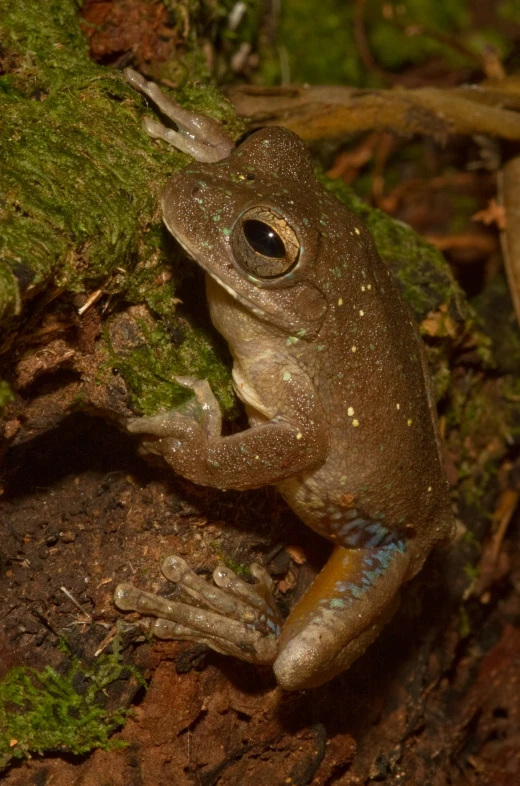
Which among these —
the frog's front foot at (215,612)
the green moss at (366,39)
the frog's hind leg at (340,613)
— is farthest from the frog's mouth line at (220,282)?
the green moss at (366,39)

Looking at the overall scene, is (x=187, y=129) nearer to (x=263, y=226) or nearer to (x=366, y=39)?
Answer: (x=263, y=226)

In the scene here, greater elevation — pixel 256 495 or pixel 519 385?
pixel 256 495

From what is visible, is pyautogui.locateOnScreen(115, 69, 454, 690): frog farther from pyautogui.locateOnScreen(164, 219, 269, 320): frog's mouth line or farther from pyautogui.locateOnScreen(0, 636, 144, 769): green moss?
pyautogui.locateOnScreen(0, 636, 144, 769): green moss

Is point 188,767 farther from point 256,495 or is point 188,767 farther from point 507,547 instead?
point 507,547

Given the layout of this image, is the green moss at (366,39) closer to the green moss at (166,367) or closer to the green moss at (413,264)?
the green moss at (413,264)

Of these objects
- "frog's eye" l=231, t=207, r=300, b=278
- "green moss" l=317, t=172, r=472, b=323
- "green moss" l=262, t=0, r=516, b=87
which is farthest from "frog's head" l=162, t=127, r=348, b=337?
"green moss" l=262, t=0, r=516, b=87

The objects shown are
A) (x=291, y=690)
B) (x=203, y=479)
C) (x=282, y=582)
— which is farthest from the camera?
(x=282, y=582)

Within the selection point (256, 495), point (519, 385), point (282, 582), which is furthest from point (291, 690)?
point (519, 385)
